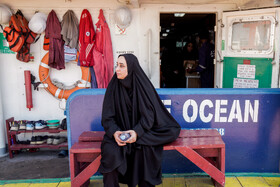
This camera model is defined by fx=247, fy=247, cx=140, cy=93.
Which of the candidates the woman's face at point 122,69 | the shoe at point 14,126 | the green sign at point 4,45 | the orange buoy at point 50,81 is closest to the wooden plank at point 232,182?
the woman's face at point 122,69

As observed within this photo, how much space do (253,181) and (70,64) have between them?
3.36m

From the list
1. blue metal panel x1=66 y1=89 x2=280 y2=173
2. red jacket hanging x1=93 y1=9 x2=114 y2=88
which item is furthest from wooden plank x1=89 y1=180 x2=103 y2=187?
red jacket hanging x1=93 y1=9 x2=114 y2=88

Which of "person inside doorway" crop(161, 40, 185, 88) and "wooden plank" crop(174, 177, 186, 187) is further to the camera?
"person inside doorway" crop(161, 40, 185, 88)

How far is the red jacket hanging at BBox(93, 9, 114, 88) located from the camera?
423cm

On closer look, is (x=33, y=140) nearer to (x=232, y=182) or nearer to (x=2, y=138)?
(x=2, y=138)

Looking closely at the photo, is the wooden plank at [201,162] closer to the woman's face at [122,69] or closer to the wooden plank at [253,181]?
the wooden plank at [253,181]

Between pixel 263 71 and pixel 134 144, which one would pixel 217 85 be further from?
pixel 134 144

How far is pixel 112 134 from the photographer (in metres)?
2.11

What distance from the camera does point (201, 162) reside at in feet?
7.51

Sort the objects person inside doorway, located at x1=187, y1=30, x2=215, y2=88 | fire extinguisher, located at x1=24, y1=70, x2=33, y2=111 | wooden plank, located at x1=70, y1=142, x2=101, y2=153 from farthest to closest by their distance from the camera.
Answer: person inside doorway, located at x1=187, y1=30, x2=215, y2=88 < fire extinguisher, located at x1=24, y1=70, x2=33, y2=111 < wooden plank, located at x1=70, y1=142, x2=101, y2=153

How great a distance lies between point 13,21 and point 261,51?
409cm

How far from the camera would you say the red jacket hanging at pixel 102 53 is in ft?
13.9

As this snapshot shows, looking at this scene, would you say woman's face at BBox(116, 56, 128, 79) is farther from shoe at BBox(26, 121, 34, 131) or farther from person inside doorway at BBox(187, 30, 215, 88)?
person inside doorway at BBox(187, 30, 215, 88)

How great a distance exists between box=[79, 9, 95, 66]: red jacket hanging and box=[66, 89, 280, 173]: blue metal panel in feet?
5.19
